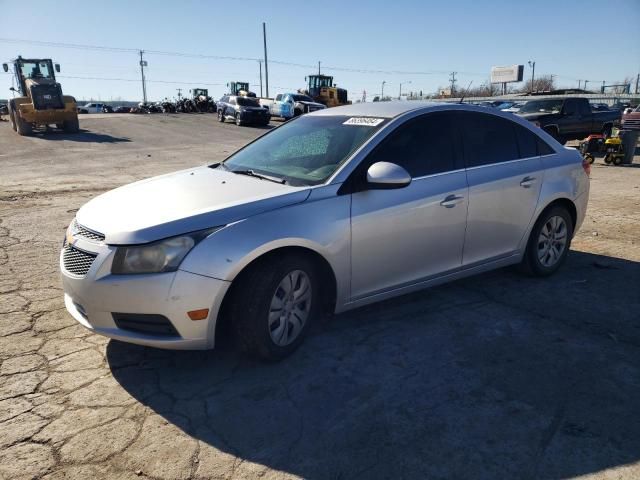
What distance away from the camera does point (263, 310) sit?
2.97 m

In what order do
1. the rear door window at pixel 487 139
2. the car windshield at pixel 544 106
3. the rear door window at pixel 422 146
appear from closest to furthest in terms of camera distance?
the rear door window at pixel 422 146 < the rear door window at pixel 487 139 < the car windshield at pixel 544 106

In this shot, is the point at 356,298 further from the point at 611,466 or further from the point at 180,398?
the point at 611,466

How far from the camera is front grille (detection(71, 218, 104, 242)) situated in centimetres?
297

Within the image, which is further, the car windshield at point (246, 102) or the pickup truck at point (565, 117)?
the car windshield at point (246, 102)

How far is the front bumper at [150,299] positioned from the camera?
9.07ft

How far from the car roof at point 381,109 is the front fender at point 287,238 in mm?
980

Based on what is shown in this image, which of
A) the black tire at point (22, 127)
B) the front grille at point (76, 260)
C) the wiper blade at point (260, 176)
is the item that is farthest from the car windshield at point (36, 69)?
the front grille at point (76, 260)

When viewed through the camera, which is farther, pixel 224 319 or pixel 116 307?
pixel 224 319

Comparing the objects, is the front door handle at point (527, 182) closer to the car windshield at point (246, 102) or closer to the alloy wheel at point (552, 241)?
the alloy wheel at point (552, 241)

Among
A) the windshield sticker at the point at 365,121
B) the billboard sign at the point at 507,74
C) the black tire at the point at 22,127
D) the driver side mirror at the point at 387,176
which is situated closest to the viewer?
the driver side mirror at the point at 387,176

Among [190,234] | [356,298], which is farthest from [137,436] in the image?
[356,298]

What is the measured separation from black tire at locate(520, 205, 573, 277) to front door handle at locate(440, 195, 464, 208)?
1.16m

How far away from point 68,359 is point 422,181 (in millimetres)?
2780

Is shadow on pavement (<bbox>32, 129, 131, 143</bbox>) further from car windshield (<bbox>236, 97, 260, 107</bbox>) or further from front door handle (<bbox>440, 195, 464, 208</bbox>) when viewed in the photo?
front door handle (<bbox>440, 195, 464, 208</bbox>)
